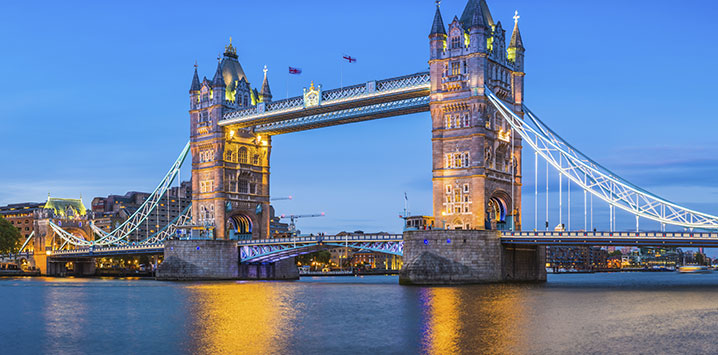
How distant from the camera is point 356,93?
85.8 meters

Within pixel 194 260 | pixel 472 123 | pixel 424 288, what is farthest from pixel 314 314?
pixel 194 260

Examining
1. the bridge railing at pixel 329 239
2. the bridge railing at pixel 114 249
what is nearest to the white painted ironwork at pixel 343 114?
the bridge railing at pixel 329 239

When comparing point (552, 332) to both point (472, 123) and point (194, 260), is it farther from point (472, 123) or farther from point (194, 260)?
point (194, 260)

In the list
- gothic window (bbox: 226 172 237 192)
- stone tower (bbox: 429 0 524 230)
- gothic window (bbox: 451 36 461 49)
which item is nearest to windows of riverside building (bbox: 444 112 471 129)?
stone tower (bbox: 429 0 524 230)

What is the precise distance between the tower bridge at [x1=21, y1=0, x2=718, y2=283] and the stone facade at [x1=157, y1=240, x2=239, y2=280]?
0.16 meters

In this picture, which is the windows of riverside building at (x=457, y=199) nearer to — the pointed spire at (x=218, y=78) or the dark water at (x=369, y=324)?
the dark water at (x=369, y=324)

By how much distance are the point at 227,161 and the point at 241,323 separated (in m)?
61.1

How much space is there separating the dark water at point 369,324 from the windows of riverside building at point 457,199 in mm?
16981

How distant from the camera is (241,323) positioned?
41062mm

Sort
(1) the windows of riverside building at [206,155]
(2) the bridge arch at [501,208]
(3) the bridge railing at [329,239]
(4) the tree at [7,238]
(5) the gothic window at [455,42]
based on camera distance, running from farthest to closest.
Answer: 1. (4) the tree at [7,238]
2. (1) the windows of riverside building at [206,155]
3. (3) the bridge railing at [329,239]
4. (2) the bridge arch at [501,208]
5. (5) the gothic window at [455,42]

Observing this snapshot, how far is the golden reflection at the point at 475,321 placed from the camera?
3247 cm

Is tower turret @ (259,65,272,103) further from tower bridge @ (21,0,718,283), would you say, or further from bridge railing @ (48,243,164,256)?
bridge railing @ (48,243,164,256)

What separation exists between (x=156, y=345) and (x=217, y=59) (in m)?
73.9

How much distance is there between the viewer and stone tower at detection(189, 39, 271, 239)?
100062 millimetres
